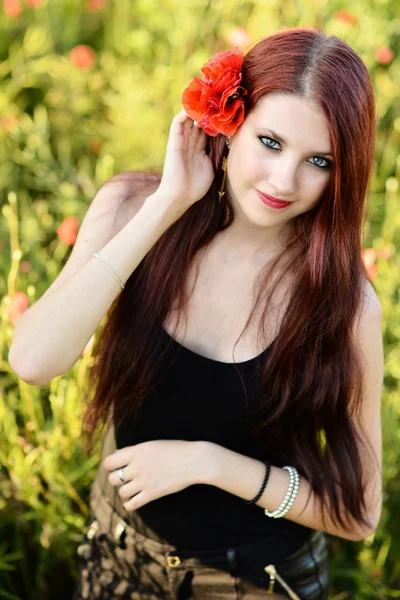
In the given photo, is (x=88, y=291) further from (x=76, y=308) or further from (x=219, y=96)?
(x=219, y=96)

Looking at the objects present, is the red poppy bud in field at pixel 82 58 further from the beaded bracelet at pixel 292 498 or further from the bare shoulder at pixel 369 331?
the beaded bracelet at pixel 292 498

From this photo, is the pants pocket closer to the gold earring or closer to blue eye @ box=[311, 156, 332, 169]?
the gold earring

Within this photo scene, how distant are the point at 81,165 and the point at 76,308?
5.93ft

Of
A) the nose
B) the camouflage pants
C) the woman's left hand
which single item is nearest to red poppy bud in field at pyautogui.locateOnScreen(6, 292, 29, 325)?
the camouflage pants

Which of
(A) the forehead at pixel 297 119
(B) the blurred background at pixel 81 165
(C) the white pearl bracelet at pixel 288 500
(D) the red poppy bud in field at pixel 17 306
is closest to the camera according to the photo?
(A) the forehead at pixel 297 119

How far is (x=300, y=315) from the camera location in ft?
4.67

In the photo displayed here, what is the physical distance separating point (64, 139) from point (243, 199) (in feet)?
5.87

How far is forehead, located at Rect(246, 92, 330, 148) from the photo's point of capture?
1.22 m

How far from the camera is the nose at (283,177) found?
1.25m

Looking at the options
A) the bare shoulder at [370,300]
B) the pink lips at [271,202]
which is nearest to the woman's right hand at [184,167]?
the pink lips at [271,202]

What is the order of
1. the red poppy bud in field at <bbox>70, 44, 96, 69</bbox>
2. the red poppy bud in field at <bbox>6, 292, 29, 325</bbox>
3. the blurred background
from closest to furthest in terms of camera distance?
1. the red poppy bud in field at <bbox>6, 292, 29, 325</bbox>
2. the blurred background
3. the red poppy bud in field at <bbox>70, 44, 96, 69</bbox>

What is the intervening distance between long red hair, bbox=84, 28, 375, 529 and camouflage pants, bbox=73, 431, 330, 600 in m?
0.14

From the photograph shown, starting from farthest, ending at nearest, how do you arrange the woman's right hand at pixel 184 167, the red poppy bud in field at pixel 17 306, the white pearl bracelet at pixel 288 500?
the red poppy bud in field at pixel 17 306 < the white pearl bracelet at pixel 288 500 < the woman's right hand at pixel 184 167

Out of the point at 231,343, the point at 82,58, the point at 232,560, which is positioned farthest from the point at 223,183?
the point at 82,58
